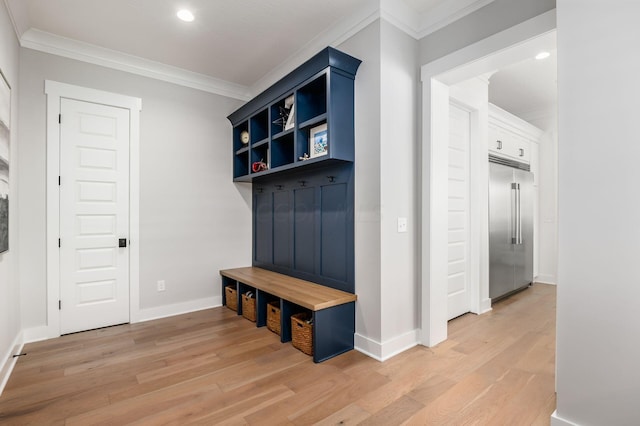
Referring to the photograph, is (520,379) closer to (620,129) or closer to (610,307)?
(610,307)

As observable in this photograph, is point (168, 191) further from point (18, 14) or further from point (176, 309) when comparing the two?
point (18, 14)

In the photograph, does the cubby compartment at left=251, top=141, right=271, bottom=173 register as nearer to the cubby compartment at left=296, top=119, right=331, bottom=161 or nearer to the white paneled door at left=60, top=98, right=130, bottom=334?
the cubby compartment at left=296, top=119, right=331, bottom=161

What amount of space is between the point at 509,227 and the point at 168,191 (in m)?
4.37

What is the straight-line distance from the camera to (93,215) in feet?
10.6

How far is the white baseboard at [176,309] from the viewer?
3.48m

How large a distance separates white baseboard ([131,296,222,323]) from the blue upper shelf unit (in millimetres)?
1577

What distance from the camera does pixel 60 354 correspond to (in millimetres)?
2664

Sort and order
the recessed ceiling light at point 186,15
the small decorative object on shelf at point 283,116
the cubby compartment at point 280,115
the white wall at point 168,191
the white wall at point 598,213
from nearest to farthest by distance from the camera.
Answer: the white wall at point 598,213, the recessed ceiling light at point 186,15, the white wall at point 168,191, the cubby compartment at point 280,115, the small decorative object on shelf at point 283,116

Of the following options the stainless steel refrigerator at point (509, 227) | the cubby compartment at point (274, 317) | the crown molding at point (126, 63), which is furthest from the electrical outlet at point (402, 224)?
the crown molding at point (126, 63)

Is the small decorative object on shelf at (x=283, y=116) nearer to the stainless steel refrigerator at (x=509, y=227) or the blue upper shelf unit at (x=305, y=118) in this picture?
the blue upper shelf unit at (x=305, y=118)

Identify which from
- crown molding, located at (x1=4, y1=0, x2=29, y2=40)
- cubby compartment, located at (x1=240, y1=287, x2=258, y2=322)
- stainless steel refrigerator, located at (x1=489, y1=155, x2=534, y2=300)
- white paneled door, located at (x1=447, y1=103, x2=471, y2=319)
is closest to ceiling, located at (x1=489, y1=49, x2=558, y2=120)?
white paneled door, located at (x1=447, y1=103, x2=471, y2=319)

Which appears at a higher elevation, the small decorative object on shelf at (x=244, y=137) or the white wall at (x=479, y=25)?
the white wall at (x=479, y=25)

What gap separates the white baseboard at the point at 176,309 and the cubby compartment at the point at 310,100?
2.46m

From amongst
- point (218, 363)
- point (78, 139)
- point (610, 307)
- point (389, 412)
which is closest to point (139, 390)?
point (218, 363)
